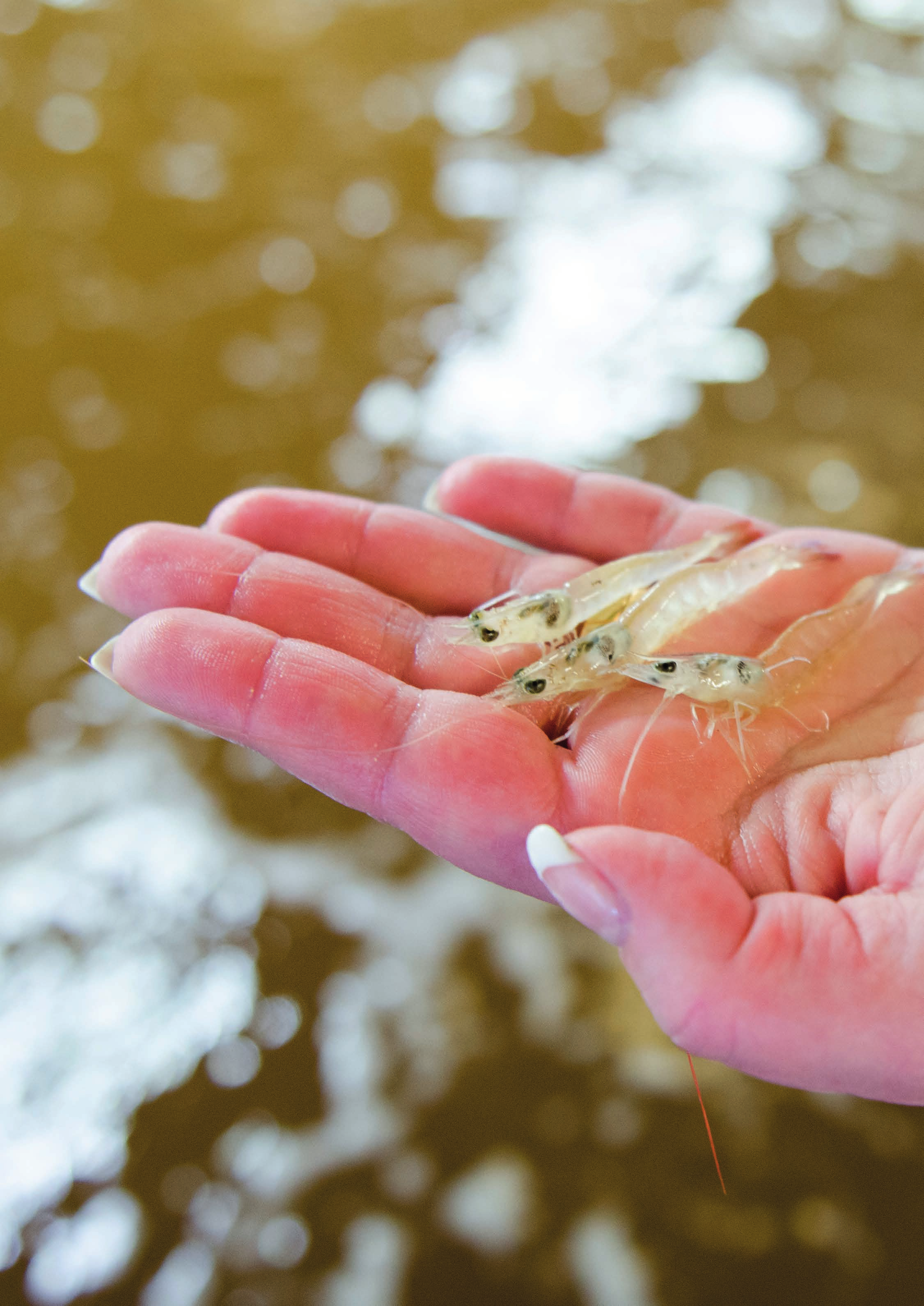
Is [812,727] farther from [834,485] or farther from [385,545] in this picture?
[834,485]

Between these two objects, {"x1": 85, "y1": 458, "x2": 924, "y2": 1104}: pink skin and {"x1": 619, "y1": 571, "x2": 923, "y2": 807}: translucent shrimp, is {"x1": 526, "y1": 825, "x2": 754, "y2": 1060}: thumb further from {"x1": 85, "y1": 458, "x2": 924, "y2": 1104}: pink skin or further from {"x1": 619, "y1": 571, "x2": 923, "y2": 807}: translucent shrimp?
{"x1": 619, "y1": 571, "x2": 923, "y2": 807}: translucent shrimp

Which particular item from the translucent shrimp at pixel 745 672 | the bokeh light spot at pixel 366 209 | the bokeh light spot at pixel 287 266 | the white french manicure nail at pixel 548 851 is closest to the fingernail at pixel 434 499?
the translucent shrimp at pixel 745 672

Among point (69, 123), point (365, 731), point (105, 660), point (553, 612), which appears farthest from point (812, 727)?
point (69, 123)

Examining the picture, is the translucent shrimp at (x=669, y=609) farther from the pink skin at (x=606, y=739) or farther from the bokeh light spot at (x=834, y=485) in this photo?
the bokeh light spot at (x=834, y=485)

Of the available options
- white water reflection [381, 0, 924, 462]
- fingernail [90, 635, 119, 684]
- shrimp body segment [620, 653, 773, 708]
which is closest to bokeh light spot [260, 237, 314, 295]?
white water reflection [381, 0, 924, 462]

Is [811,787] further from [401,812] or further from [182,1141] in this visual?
[182,1141]

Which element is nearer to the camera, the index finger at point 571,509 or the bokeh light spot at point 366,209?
the index finger at point 571,509
